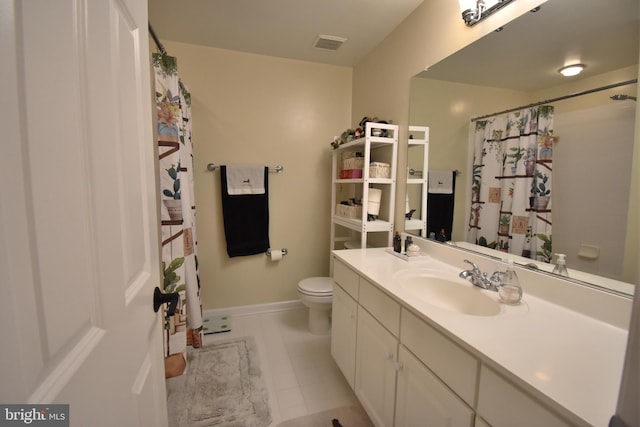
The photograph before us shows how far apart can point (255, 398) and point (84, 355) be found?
1.48 m

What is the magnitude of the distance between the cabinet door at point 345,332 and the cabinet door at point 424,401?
0.43 metres

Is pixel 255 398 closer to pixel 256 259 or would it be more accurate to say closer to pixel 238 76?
pixel 256 259

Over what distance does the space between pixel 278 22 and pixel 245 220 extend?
1.57m

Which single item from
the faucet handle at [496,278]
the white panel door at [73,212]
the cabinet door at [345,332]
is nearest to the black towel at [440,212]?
the faucet handle at [496,278]

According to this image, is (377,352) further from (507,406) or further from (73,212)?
(73,212)

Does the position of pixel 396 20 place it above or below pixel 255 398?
above

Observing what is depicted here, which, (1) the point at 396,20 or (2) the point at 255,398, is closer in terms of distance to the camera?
(2) the point at 255,398

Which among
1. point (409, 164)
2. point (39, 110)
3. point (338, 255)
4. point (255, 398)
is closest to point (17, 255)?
point (39, 110)

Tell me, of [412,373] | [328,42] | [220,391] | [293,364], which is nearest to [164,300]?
[412,373]

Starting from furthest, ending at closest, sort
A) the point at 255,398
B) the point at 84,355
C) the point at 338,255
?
the point at 338,255, the point at 255,398, the point at 84,355

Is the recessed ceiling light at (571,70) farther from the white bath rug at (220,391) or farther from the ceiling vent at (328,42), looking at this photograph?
the white bath rug at (220,391)

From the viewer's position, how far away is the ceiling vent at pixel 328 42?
2119mm

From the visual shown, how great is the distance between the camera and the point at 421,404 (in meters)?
0.99

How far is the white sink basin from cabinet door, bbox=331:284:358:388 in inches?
12.9
